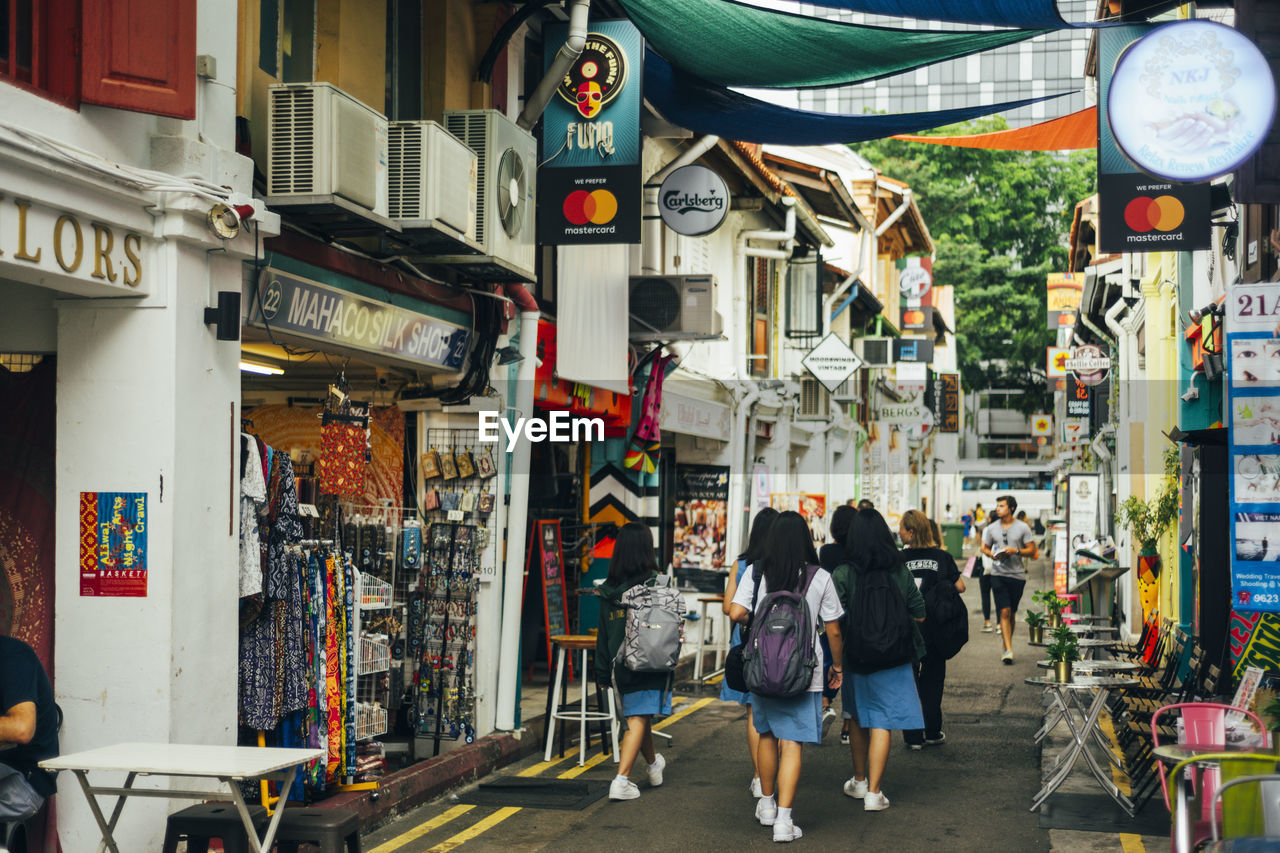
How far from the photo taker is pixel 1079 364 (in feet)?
80.4

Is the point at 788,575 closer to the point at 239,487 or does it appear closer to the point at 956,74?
the point at 239,487

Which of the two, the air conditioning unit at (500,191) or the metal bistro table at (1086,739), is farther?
the air conditioning unit at (500,191)

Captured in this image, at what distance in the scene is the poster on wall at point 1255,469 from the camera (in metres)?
7.39

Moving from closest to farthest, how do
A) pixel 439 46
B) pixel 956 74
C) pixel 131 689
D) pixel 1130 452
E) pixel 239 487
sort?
1. pixel 131 689
2. pixel 239 487
3. pixel 439 46
4. pixel 1130 452
5. pixel 956 74

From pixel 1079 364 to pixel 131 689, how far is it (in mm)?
21066

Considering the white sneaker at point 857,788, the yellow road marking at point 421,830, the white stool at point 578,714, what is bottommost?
the yellow road marking at point 421,830

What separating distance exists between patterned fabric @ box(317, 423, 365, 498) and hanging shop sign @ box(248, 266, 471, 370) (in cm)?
54

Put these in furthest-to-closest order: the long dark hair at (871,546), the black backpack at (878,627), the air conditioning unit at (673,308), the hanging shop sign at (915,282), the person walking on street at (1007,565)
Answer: the hanging shop sign at (915,282) → the person walking on street at (1007,565) → the air conditioning unit at (673,308) → the long dark hair at (871,546) → the black backpack at (878,627)

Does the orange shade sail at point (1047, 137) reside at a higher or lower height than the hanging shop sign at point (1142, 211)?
higher

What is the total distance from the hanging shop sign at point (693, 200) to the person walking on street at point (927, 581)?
4.22m

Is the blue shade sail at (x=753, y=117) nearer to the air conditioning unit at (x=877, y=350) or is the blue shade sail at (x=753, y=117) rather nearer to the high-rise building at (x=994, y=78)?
the air conditioning unit at (x=877, y=350)

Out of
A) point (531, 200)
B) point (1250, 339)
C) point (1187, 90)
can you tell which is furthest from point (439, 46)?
point (1250, 339)

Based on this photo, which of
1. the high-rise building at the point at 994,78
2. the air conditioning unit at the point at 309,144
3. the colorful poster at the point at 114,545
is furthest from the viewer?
the high-rise building at the point at 994,78

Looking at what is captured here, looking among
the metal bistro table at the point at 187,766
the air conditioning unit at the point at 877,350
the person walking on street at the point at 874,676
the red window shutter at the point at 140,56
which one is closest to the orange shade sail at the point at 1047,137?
the person walking on street at the point at 874,676
